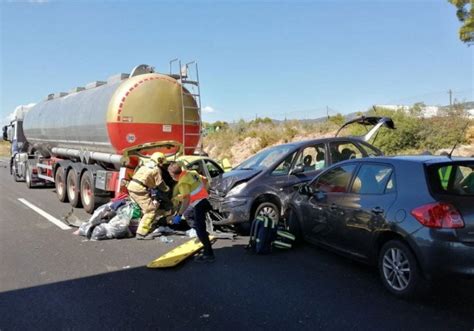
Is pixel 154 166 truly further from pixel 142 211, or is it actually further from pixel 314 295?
pixel 314 295

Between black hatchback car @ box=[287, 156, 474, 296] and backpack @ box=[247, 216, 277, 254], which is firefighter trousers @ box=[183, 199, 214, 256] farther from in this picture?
black hatchback car @ box=[287, 156, 474, 296]

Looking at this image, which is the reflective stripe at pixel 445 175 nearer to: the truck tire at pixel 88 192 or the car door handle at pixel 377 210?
the car door handle at pixel 377 210

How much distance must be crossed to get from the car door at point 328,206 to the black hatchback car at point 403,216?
0.04ft

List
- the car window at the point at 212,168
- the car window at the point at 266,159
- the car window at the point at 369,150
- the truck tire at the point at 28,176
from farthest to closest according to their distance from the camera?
the truck tire at the point at 28,176, the car window at the point at 212,168, the car window at the point at 369,150, the car window at the point at 266,159

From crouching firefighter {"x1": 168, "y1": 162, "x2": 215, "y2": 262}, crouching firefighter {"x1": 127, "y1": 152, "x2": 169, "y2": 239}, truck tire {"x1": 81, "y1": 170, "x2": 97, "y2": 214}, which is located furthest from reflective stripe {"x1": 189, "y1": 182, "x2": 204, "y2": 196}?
truck tire {"x1": 81, "y1": 170, "x2": 97, "y2": 214}

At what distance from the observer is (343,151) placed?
334 inches

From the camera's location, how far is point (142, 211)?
27.0 feet

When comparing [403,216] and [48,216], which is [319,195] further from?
[48,216]

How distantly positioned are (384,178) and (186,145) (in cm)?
665

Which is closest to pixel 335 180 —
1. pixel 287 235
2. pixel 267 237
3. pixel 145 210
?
pixel 287 235

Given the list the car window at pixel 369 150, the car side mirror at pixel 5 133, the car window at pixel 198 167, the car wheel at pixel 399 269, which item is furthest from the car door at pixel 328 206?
the car side mirror at pixel 5 133

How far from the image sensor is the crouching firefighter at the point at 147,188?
7946 millimetres

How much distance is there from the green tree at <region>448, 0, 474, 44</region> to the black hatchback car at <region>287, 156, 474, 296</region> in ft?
52.8

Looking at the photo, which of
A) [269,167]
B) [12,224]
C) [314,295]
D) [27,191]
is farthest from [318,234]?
[27,191]
